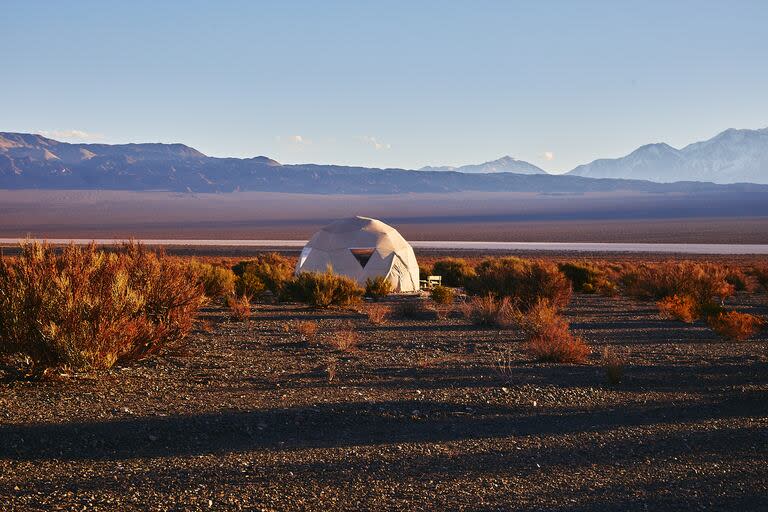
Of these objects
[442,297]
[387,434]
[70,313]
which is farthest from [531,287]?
[70,313]

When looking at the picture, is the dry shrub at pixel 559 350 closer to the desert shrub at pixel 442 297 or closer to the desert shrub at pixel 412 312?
the desert shrub at pixel 412 312

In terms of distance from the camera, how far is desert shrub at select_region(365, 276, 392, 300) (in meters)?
24.2

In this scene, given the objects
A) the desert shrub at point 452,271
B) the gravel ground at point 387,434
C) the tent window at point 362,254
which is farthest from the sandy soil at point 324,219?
the gravel ground at point 387,434

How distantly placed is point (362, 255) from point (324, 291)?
7495 millimetres

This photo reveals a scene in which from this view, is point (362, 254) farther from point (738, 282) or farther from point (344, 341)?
point (344, 341)

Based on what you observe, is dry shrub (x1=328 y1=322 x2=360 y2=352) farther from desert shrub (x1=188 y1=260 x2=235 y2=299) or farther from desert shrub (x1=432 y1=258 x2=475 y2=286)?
desert shrub (x1=432 y1=258 x2=475 y2=286)

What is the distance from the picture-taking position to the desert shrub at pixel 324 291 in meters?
20.1

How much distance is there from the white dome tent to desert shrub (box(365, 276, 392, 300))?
1.31 metres

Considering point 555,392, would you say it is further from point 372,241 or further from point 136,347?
point 372,241

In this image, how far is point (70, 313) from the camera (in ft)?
30.1

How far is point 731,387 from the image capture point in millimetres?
10102

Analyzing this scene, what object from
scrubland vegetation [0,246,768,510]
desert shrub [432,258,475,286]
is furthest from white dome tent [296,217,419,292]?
scrubland vegetation [0,246,768,510]

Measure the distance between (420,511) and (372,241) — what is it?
22263mm

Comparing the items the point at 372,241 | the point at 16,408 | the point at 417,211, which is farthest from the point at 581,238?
the point at 16,408
